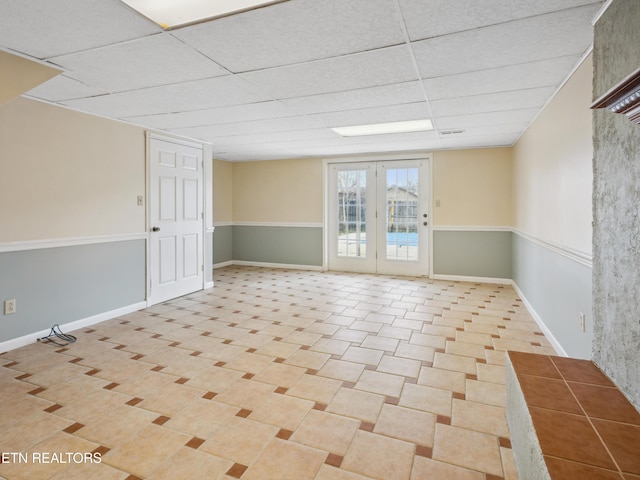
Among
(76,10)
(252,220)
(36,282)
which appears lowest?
(36,282)

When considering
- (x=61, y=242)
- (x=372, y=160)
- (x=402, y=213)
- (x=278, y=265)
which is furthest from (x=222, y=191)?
(x=61, y=242)

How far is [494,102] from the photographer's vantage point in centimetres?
362

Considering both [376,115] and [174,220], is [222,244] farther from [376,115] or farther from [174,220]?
[376,115]

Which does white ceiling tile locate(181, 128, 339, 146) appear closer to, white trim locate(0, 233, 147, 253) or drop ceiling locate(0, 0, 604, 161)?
drop ceiling locate(0, 0, 604, 161)

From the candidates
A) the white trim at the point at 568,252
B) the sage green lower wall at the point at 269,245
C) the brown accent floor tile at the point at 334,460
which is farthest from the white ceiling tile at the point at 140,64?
the sage green lower wall at the point at 269,245

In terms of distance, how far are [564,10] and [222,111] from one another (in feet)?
10.1

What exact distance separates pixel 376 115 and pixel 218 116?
1807 millimetres

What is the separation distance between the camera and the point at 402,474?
1.77 m

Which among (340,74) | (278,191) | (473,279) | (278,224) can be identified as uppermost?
(340,74)

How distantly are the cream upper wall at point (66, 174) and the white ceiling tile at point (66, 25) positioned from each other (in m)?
1.24

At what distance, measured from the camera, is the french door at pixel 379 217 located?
22.2 feet

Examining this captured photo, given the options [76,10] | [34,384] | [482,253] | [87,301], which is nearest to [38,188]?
[87,301]

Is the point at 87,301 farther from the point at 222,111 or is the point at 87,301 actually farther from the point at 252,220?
the point at 252,220

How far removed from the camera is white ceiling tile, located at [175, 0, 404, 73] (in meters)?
1.95
